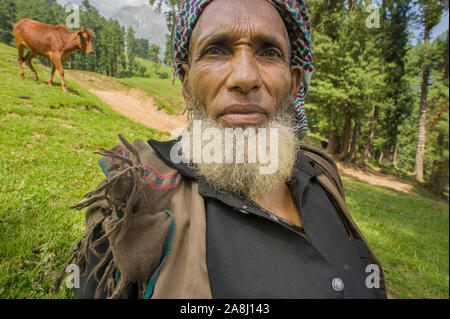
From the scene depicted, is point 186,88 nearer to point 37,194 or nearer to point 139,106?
point 37,194

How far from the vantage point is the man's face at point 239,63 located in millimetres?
1311

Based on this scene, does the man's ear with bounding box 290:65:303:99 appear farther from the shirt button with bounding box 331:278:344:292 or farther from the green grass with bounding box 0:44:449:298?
the shirt button with bounding box 331:278:344:292

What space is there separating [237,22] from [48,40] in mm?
8937

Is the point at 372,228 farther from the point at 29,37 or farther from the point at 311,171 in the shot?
the point at 29,37

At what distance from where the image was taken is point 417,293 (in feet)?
11.8

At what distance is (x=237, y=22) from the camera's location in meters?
1.37

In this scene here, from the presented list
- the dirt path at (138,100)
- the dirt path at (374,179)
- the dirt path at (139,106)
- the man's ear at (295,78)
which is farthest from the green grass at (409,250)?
the dirt path at (139,106)

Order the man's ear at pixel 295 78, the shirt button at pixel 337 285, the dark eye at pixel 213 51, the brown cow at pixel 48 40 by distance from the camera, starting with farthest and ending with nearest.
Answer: the brown cow at pixel 48 40 → the man's ear at pixel 295 78 → the dark eye at pixel 213 51 → the shirt button at pixel 337 285

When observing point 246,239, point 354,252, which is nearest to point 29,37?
point 246,239

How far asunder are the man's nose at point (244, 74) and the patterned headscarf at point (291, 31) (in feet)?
1.63

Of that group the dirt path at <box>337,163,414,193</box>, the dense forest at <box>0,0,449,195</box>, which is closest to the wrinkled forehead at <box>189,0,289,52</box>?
the dense forest at <box>0,0,449,195</box>

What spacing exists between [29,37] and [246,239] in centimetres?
941

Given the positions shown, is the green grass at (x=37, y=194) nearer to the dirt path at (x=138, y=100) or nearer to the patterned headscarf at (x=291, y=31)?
the patterned headscarf at (x=291, y=31)

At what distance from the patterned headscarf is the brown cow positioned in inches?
287
